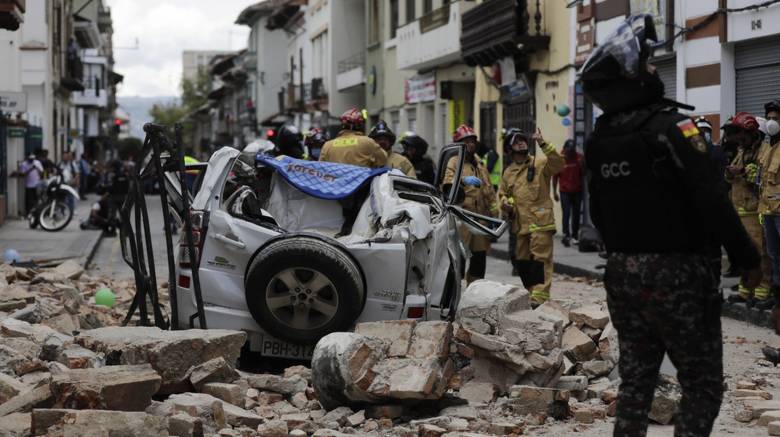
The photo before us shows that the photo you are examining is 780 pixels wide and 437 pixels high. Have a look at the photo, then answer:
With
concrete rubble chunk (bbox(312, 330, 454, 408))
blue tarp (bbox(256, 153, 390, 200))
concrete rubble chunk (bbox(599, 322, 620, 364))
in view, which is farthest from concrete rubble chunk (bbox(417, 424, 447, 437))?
blue tarp (bbox(256, 153, 390, 200))

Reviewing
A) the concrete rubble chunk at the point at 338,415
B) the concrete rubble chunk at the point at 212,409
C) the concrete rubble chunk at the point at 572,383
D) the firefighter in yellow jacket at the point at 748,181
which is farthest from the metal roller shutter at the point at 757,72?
the concrete rubble chunk at the point at 212,409

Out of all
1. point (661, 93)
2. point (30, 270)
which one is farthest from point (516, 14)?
point (661, 93)

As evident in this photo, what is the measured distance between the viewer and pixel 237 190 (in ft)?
30.6

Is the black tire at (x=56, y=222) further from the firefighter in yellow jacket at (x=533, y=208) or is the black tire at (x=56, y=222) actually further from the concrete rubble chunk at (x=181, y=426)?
the concrete rubble chunk at (x=181, y=426)

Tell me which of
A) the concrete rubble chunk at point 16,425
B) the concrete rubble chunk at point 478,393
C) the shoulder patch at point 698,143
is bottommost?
the concrete rubble chunk at point 478,393

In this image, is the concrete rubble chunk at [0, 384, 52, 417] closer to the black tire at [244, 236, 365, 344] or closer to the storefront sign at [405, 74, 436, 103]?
the black tire at [244, 236, 365, 344]

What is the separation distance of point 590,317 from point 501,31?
17.5 meters

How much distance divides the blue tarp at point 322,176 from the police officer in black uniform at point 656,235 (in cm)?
463

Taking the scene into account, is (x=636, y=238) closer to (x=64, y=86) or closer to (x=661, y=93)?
(x=661, y=93)

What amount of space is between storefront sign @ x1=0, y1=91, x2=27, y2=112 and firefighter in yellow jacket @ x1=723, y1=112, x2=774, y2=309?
1826 cm

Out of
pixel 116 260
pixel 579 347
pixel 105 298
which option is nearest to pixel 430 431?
pixel 579 347

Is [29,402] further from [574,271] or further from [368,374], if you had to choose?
[574,271]

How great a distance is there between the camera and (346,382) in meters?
6.92

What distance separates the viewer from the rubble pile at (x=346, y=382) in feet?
20.5
